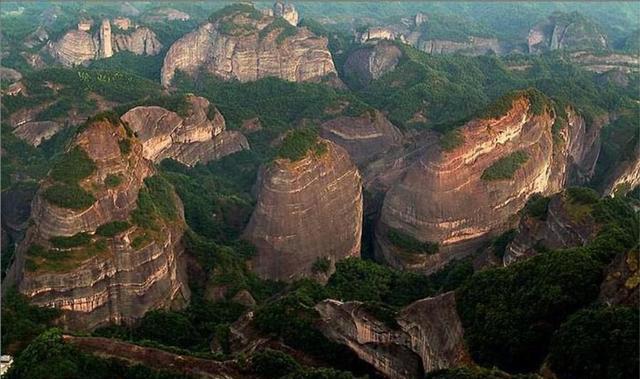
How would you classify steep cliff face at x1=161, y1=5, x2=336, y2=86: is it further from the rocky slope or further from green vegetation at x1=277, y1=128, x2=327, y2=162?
green vegetation at x1=277, y1=128, x2=327, y2=162

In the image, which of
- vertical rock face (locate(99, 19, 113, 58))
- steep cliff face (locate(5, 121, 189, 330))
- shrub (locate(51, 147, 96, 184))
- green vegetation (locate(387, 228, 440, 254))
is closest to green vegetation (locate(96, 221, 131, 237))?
steep cliff face (locate(5, 121, 189, 330))

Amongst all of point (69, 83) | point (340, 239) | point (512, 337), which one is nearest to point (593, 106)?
point (340, 239)

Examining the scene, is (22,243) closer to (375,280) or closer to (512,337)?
(375,280)

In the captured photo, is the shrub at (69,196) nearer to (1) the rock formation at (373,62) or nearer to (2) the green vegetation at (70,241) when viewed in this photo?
(2) the green vegetation at (70,241)

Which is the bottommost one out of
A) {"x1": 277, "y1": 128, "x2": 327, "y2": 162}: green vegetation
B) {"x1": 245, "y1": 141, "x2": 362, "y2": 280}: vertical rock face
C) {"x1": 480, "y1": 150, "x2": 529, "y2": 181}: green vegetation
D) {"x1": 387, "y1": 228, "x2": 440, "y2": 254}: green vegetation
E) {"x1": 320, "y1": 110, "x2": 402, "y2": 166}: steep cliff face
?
{"x1": 320, "y1": 110, "x2": 402, "y2": 166}: steep cliff face

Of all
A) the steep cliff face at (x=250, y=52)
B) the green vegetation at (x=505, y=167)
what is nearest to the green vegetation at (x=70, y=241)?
the green vegetation at (x=505, y=167)
